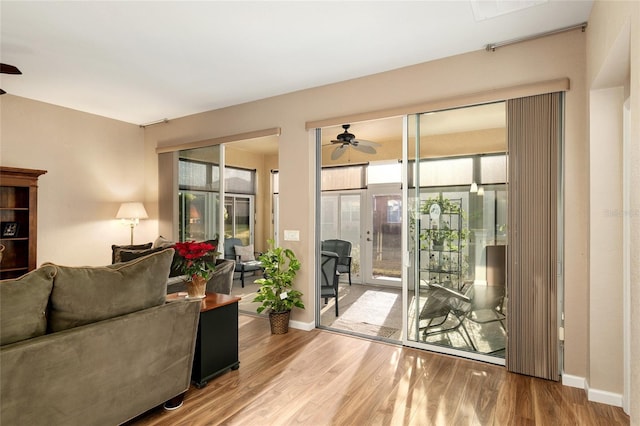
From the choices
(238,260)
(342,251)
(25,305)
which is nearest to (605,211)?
(25,305)

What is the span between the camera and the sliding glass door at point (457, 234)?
9.82ft

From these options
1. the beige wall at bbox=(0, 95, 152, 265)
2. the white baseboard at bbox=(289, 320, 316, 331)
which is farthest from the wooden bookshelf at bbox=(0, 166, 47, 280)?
the white baseboard at bbox=(289, 320, 316, 331)

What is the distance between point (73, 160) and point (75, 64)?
1919 millimetres

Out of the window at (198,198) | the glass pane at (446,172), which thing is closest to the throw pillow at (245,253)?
the window at (198,198)

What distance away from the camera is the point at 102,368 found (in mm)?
1834

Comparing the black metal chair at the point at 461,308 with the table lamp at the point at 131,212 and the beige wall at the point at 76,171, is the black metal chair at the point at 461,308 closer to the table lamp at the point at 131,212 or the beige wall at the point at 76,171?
the table lamp at the point at 131,212

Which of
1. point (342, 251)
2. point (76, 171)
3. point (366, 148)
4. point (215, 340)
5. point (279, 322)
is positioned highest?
A: point (366, 148)

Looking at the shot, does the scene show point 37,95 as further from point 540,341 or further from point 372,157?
point 540,341

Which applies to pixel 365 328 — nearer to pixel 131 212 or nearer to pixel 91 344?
pixel 91 344

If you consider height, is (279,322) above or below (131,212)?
below

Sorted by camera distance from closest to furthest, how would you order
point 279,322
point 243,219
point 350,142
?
point 279,322
point 350,142
point 243,219

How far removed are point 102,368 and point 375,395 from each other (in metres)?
A: 1.78

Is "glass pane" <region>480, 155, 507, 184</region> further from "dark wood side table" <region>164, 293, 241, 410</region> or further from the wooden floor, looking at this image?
"dark wood side table" <region>164, 293, 241, 410</region>

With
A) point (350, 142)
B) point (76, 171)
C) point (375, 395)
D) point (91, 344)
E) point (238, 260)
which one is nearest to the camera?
point (91, 344)
